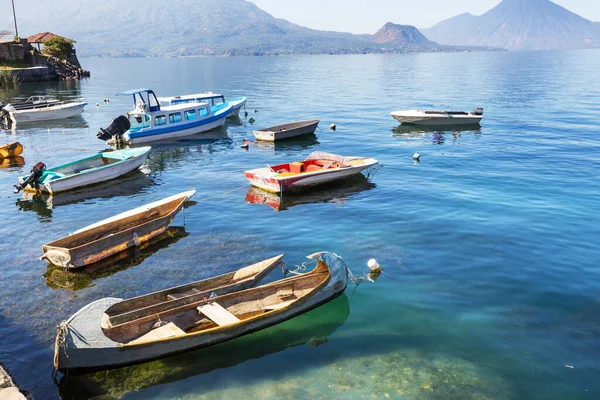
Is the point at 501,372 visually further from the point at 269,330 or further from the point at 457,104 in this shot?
the point at 457,104

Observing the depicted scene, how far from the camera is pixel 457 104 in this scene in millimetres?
62188

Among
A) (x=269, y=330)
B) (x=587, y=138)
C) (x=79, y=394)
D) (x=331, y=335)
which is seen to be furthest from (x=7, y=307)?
(x=587, y=138)

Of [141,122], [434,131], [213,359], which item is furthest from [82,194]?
[434,131]

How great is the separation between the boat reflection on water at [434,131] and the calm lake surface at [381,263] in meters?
3.84

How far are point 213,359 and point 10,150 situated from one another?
98.8 ft

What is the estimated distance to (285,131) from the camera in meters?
40.0

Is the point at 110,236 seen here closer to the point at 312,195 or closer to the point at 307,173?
the point at 307,173

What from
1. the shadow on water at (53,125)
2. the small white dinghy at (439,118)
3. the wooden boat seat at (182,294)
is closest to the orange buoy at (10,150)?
the shadow on water at (53,125)

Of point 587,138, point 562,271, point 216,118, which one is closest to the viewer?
point 562,271

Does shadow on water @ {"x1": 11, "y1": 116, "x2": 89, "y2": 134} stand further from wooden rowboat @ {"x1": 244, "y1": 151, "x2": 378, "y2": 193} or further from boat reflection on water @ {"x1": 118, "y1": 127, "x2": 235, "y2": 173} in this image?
wooden rowboat @ {"x1": 244, "y1": 151, "x2": 378, "y2": 193}

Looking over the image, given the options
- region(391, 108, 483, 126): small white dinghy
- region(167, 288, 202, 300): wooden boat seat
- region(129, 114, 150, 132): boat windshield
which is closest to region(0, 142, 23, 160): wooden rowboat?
region(129, 114, 150, 132): boat windshield

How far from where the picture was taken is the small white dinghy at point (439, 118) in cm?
4478

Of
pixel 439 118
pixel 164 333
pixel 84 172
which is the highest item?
pixel 439 118

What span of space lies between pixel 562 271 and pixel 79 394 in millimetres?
15865
